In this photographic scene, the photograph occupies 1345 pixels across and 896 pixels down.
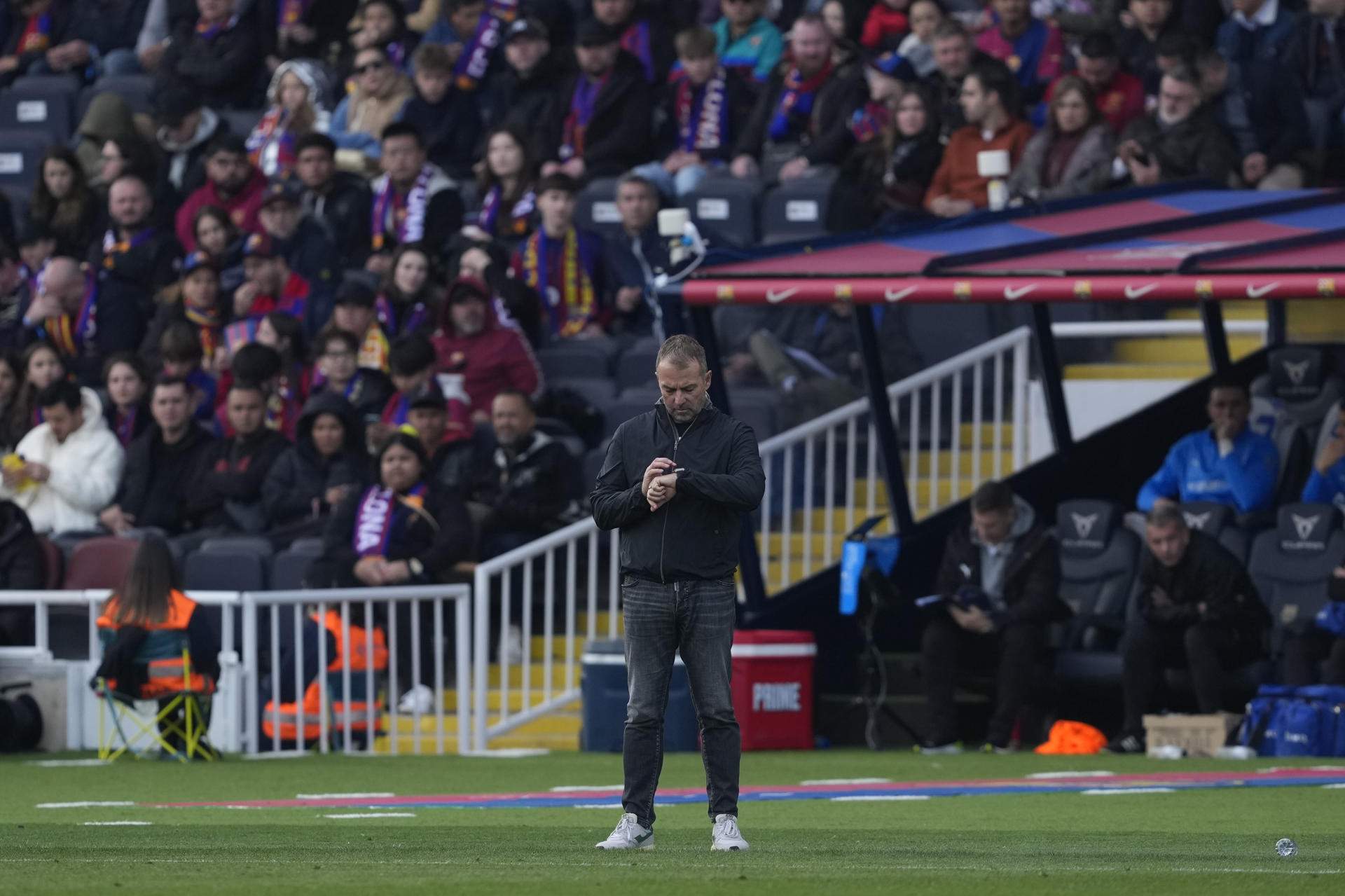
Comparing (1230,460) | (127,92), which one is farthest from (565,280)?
(127,92)

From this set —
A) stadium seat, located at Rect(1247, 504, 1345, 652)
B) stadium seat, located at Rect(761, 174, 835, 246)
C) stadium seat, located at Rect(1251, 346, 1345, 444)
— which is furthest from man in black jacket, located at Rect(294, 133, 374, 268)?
stadium seat, located at Rect(1247, 504, 1345, 652)

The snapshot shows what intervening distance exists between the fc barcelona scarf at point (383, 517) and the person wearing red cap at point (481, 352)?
4.38 feet

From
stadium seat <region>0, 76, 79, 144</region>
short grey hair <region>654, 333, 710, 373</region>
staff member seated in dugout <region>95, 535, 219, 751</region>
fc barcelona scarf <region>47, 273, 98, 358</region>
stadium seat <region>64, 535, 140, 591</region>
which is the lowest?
staff member seated in dugout <region>95, 535, 219, 751</region>

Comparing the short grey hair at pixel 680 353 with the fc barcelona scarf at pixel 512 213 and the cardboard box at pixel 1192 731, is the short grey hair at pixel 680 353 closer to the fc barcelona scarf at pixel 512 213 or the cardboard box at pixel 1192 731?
the cardboard box at pixel 1192 731

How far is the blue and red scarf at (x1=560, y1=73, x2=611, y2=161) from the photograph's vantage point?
794 inches

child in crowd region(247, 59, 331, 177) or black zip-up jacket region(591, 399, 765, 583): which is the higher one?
child in crowd region(247, 59, 331, 177)

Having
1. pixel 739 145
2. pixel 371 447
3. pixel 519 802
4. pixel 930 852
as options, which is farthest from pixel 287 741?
pixel 930 852

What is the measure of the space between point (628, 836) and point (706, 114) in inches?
465

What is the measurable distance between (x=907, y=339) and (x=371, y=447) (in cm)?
367

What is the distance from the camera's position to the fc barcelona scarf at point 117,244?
20562mm

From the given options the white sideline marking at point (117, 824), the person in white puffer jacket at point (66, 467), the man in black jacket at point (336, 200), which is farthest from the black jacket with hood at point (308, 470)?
the white sideline marking at point (117, 824)

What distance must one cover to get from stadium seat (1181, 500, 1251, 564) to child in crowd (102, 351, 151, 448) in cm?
732

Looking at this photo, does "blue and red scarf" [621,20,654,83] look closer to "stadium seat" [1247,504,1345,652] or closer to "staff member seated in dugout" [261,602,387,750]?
"staff member seated in dugout" [261,602,387,750]

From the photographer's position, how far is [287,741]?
16125 millimetres
